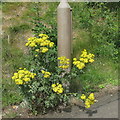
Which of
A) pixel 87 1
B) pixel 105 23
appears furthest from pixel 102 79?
pixel 87 1

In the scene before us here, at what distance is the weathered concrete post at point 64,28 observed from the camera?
3643 millimetres

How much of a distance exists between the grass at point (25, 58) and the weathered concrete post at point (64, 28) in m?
0.56

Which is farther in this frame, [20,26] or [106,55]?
[20,26]

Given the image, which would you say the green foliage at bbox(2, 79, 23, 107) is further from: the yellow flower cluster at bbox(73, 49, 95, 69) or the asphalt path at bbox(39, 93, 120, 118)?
the yellow flower cluster at bbox(73, 49, 95, 69)

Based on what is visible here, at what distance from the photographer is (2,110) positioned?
145 inches

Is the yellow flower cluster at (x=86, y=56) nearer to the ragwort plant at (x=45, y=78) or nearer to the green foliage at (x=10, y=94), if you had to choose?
the ragwort plant at (x=45, y=78)

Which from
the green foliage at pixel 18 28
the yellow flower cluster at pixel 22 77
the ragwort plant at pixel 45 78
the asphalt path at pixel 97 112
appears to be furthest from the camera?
the green foliage at pixel 18 28

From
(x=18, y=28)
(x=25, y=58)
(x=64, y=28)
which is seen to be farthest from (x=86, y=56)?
(x=18, y=28)

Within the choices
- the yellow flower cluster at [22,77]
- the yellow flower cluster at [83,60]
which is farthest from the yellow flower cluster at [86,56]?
the yellow flower cluster at [22,77]

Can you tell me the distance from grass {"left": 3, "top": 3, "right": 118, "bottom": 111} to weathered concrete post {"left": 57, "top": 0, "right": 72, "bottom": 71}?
22.0 inches

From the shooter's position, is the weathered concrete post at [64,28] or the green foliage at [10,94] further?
the green foliage at [10,94]

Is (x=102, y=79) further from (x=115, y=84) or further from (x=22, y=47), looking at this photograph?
(x=22, y=47)

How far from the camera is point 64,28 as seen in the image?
3.70 metres

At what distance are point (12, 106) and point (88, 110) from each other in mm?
1337
